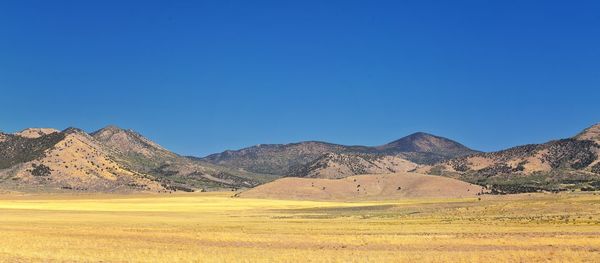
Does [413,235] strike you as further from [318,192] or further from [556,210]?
[318,192]

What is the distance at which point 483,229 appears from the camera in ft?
167

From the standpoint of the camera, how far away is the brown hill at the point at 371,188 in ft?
527

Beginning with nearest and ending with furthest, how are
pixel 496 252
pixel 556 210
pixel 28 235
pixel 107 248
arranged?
pixel 496 252, pixel 107 248, pixel 28 235, pixel 556 210

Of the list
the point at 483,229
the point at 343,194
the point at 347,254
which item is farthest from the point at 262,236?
the point at 343,194

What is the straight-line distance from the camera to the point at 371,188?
175 m

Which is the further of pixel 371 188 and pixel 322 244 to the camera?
pixel 371 188

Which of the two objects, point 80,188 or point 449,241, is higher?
point 80,188

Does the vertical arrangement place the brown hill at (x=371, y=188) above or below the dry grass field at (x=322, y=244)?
above

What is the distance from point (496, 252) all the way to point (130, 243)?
21485mm

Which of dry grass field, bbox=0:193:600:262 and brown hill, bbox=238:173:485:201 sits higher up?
brown hill, bbox=238:173:485:201

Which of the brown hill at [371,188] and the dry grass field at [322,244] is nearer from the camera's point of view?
the dry grass field at [322,244]

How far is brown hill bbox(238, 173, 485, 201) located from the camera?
161 metres

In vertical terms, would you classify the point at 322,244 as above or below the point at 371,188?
below

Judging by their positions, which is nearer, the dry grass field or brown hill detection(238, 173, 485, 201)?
the dry grass field
